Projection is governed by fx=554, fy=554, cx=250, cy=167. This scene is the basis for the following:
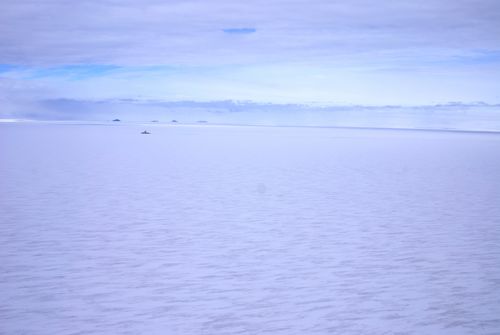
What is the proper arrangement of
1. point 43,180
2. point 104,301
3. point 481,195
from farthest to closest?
1. point 43,180
2. point 481,195
3. point 104,301

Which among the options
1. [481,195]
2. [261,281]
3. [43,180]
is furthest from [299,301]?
[43,180]

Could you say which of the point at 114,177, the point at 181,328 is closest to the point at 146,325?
the point at 181,328

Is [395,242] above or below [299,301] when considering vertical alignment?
below

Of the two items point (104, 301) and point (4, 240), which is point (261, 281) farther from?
point (4, 240)

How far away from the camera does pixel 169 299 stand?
316 inches

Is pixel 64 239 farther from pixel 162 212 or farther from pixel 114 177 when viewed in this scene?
pixel 114 177

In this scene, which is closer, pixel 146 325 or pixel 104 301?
pixel 146 325

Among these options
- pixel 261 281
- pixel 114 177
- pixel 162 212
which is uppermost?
pixel 261 281

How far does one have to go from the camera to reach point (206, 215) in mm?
14906

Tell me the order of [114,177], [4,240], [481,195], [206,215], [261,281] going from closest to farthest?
[261,281], [4,240], [206,215], [481,195], [114,177]

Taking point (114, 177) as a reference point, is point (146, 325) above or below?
above

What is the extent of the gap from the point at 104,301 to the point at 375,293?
4.00m

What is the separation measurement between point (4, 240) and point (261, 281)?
575 centimetres

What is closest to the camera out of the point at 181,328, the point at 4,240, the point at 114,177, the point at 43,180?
the point at 181,328
